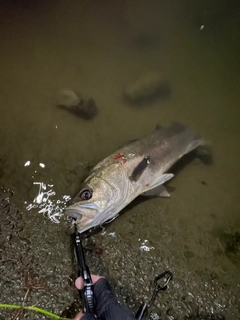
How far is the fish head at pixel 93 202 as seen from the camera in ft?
9.52

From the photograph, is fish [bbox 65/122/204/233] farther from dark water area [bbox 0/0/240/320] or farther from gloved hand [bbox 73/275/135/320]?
gloved hand [bbox 73/275/135/320]

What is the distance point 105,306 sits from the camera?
8.54 feet

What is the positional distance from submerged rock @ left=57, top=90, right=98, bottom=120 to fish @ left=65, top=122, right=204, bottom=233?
75 cm

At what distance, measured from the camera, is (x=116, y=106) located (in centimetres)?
409

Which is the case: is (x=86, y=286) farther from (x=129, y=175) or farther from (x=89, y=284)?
(x=129, y=175)

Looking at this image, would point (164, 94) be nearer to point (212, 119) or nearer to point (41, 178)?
point (212, 119)

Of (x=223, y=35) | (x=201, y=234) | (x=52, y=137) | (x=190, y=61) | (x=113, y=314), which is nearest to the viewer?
(x=113, y=314)

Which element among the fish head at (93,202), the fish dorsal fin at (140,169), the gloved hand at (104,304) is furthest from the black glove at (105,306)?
the fish dorsal fin at (140,169)

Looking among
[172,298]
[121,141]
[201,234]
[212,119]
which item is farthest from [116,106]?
[172,298]

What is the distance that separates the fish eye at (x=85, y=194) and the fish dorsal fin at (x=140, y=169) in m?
0.42

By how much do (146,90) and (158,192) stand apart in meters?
1.31

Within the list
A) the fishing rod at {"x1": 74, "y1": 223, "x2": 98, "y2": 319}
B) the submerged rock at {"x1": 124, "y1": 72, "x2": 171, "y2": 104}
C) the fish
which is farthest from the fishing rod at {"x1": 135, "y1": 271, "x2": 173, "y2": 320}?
the submerged rock at {"x1": 124, "y1": 72, "x2": 171, "y2": 104}

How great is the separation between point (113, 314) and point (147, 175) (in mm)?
1212

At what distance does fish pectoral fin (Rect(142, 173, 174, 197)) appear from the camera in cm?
335
